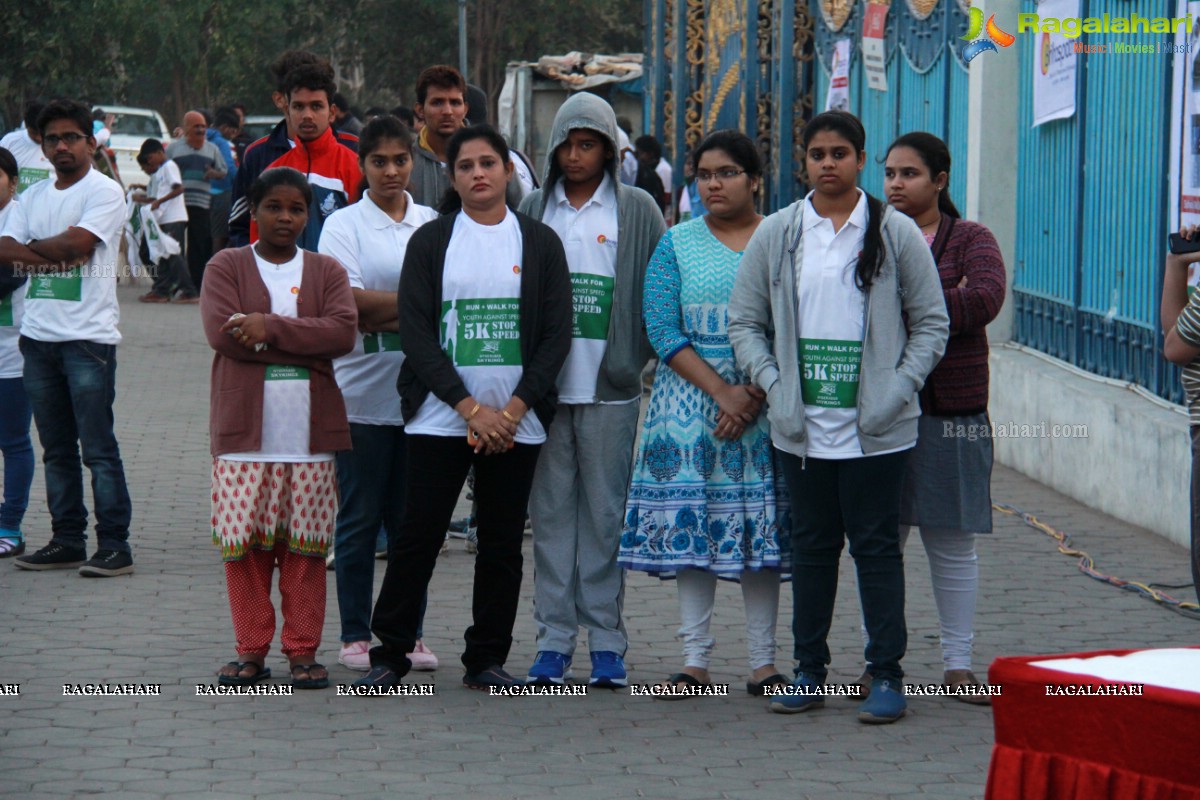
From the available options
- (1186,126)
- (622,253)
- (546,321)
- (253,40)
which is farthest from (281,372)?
(253,40)

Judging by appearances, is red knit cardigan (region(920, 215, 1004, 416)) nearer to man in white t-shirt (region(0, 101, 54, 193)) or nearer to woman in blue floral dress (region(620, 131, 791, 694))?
woman in blue floral dress (region(620, 131, 791, 694))

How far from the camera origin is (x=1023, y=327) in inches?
425

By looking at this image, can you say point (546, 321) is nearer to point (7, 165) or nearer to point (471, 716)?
point (471, 716)

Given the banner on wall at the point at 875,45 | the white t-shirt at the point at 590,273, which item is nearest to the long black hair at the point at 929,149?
the white t-shirt at the point at 590,273

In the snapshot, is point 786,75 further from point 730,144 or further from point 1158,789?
point 1158,789

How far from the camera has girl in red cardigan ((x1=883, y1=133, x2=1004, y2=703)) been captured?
567 cm

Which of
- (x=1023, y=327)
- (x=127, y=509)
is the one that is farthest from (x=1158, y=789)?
(x=1023, y=327)

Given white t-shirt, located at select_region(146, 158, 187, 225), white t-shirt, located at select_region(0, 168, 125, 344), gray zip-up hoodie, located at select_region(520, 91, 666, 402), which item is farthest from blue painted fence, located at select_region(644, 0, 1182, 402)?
white t-shirt, located at select_region(146, 158, 187, 225)

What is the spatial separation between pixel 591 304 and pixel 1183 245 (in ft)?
5.89

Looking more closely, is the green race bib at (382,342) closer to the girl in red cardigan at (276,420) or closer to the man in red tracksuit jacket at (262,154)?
the girl in red cardigan at (276,420)

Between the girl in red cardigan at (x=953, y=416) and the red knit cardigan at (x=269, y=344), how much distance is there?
179cm

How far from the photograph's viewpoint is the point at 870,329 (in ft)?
17.7

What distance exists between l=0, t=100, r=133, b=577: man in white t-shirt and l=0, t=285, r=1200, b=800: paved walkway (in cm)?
28

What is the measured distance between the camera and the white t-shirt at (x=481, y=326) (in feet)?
18.3
